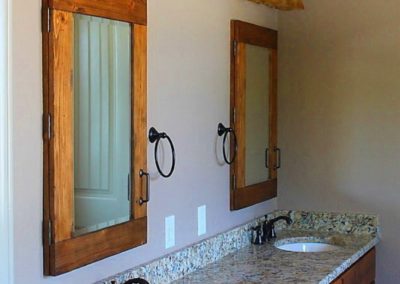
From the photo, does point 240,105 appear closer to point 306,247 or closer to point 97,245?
point 306,247

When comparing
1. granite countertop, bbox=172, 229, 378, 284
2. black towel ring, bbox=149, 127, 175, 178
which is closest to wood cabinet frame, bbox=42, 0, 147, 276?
black towel ring, bbox=149, 127, 175, 178

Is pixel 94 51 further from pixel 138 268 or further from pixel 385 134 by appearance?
pixel 385 134

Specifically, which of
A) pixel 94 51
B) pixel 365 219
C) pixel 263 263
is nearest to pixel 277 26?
pixel 365 219

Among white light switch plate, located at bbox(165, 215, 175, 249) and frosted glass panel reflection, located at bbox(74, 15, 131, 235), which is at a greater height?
frosted glass panel reflection, located at bbox(74, 15, 131, 235)

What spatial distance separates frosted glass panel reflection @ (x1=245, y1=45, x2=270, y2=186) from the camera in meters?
3.34

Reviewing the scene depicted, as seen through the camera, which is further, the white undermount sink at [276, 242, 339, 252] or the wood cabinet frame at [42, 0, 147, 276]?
the white undermount sink at [276, 242, 339, 252]

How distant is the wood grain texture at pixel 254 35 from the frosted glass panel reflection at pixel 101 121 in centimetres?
100

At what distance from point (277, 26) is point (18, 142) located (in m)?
2.27

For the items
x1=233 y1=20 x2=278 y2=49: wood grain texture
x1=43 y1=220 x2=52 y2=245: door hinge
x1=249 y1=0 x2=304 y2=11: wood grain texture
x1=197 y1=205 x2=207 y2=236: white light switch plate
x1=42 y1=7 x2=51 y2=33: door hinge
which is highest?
x1=249 y1=0 x2=304 y2=11: wood grain texture

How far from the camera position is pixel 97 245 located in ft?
6.86

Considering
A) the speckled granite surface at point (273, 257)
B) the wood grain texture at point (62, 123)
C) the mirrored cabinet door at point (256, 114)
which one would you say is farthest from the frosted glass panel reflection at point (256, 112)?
the wood grain texture at point (62, 123)

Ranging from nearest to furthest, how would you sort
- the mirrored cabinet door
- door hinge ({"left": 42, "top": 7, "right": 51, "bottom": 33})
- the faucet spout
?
1. door hinge ({"left": 42, "top": 7, "right": 51, "bottom": 33})
2. the mirrored cabinet door
3. the faucet spout

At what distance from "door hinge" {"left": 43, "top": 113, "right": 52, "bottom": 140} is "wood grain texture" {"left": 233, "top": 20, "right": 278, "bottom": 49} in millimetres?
1470

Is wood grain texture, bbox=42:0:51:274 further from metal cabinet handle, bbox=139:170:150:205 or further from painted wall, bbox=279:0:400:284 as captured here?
painted wall, bbox=279:0:400:284
